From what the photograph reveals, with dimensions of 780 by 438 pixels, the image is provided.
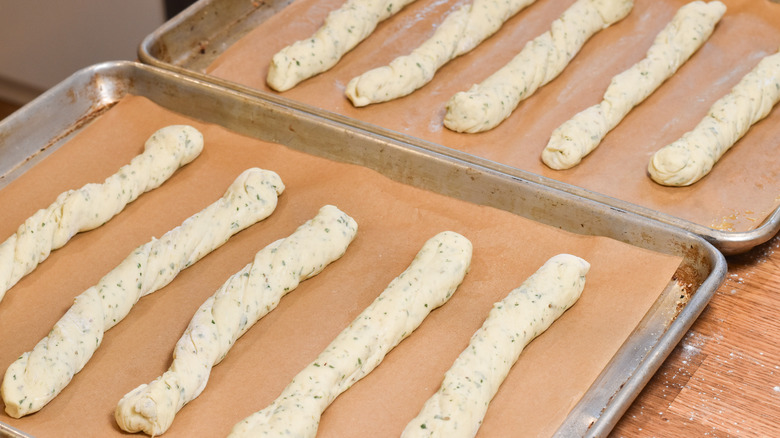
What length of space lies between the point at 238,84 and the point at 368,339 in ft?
4.12

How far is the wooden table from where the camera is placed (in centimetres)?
217

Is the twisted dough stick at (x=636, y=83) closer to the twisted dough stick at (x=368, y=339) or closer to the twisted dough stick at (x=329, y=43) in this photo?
the twisted dough stick at (x=368, y=339)

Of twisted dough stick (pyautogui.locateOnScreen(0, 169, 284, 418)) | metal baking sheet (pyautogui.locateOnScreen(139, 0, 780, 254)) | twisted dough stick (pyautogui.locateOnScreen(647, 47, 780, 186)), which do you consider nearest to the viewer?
twisted dough stick (pyautogui.locateOnScreen(0, 169, 284, 418))

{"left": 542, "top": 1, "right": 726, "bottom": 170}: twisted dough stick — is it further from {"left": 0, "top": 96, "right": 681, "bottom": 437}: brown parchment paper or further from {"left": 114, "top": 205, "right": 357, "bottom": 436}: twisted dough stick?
{"left": 114, "top": 205, "right": 357, "bottom": 436}: twisted dough stick

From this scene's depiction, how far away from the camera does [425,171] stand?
282 centimetres

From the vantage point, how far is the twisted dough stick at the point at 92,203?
2602 mm

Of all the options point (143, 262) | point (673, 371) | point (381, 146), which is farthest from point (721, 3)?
point (143, 262)

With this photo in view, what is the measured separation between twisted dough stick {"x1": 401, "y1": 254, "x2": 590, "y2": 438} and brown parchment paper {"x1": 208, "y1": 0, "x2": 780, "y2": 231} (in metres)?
0.54

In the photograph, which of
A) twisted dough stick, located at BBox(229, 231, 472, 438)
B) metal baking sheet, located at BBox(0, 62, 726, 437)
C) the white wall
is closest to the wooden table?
metal baking sheet, located at BBox(0, 62, 726, 437)

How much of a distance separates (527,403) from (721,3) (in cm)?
221

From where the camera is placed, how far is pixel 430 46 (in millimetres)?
3410

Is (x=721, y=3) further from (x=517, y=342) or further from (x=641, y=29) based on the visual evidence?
(x=517, y=342)

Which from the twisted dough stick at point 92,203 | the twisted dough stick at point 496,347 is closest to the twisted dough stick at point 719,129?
the twisted dough stick at point 496,347

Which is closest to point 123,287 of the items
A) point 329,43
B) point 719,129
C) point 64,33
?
point 329,43
